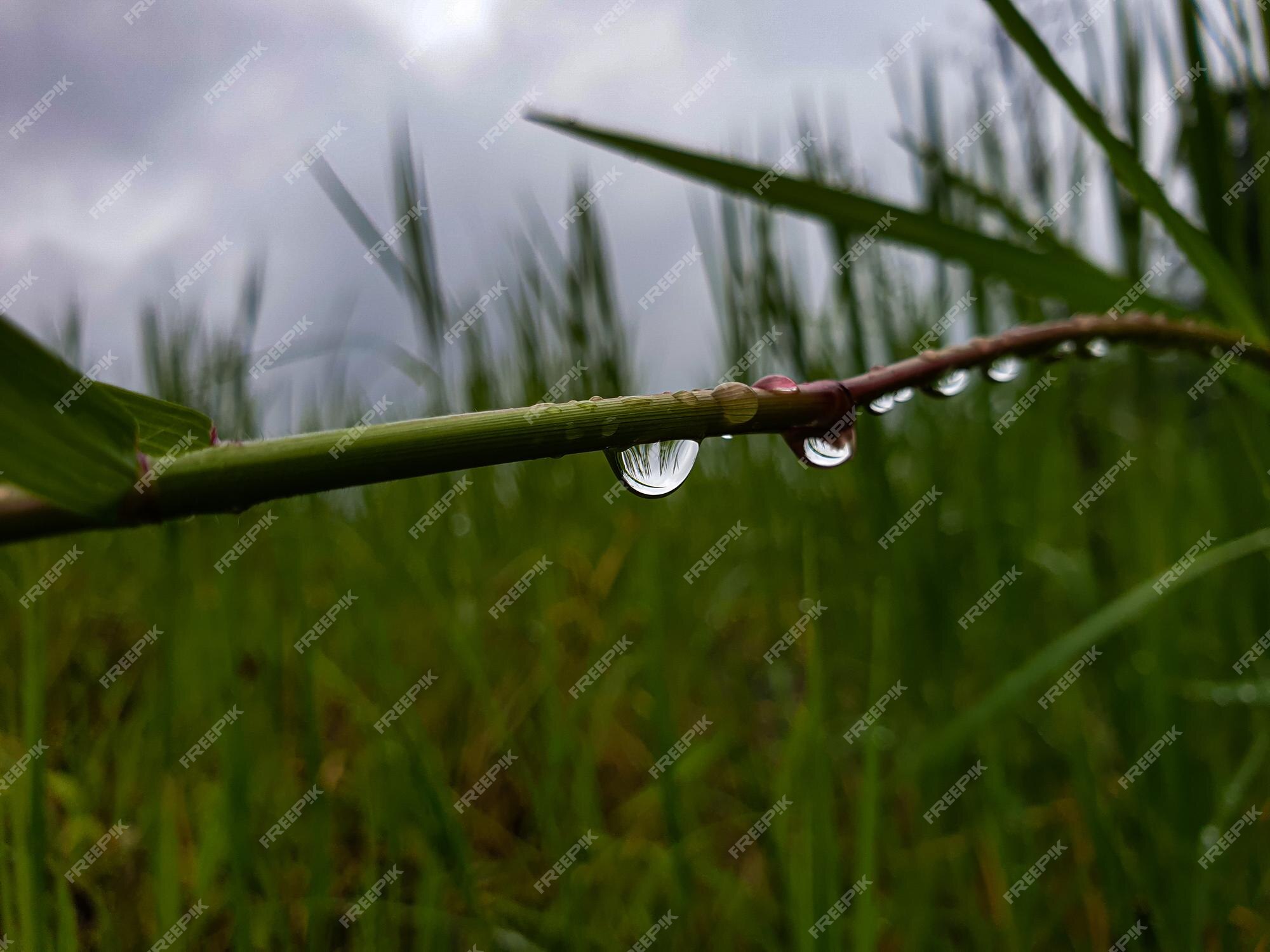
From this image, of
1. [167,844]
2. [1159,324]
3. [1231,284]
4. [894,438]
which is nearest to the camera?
[1159,324]

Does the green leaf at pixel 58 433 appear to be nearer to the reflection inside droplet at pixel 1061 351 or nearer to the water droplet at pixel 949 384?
the water droplet at pixel 949 384

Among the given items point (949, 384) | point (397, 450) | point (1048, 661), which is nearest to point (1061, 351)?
point (949, 384)

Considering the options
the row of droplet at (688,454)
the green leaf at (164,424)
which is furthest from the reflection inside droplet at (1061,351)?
the green leaf at (164,424)

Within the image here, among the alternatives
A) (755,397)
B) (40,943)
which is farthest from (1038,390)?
(40,943)

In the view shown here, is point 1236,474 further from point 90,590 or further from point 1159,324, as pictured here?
point 90,590

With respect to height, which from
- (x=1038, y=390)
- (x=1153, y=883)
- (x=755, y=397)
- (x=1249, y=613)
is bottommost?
(x=1153, y=883)

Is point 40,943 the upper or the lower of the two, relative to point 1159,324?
lower
